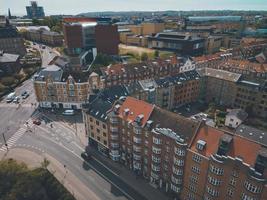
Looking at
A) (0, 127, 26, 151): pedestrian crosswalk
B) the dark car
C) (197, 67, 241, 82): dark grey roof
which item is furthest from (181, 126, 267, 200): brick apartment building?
(197, 67, 241, 82): dark grey roof


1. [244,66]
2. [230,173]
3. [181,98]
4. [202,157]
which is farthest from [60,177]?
[244,66]

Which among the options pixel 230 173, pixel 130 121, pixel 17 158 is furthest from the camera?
pixel 17 158

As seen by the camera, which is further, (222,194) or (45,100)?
(45,100)

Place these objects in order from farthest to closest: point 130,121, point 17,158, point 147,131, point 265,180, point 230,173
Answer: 1. point 17,158
2. point 130,121
3. point 147,131
4. point 230,173
5. point 265,180

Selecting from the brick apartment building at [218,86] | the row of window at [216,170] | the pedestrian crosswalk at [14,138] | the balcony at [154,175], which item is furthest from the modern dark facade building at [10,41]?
the row of window at [216,170]

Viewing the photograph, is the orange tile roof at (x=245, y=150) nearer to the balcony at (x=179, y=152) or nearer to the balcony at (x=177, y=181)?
the balcony at (x=179, y=152)

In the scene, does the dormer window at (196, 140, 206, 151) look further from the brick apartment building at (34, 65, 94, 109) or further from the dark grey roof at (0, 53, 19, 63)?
the dark grey roof at (0, 53, 19, 63)

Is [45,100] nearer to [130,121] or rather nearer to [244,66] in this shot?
[130,121]

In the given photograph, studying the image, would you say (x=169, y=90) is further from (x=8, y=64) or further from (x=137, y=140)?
(x=8, y=64)
